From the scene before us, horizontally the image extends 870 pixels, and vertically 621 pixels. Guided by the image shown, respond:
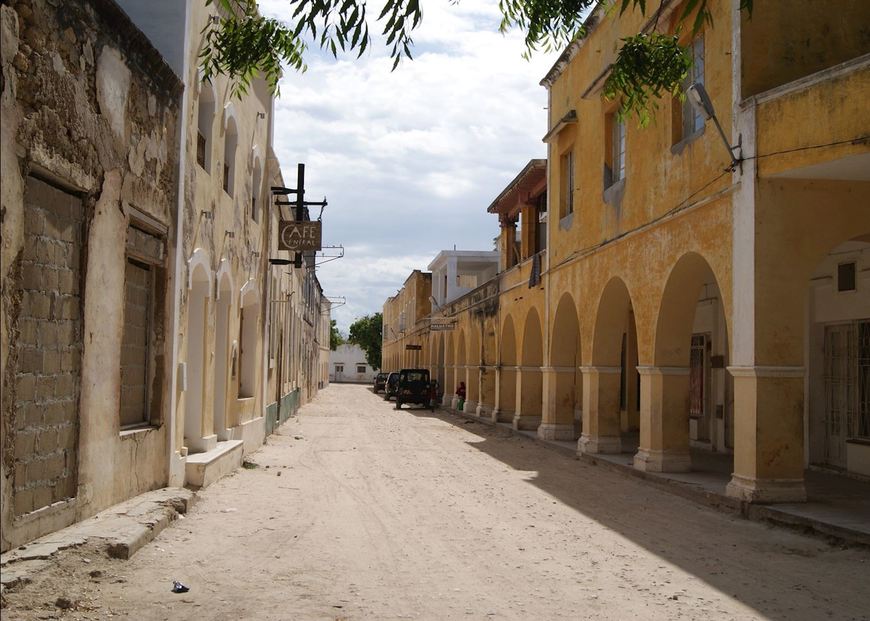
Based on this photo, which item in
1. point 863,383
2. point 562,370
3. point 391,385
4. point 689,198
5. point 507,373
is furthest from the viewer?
point 391,385

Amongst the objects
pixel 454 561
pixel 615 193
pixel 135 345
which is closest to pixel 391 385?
pixel 615 193

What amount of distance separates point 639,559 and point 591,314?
31.9 feet

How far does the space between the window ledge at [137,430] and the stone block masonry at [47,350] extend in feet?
4.55

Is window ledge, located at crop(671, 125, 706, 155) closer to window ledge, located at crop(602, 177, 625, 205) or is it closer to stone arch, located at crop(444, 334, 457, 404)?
window ledge, located at crop(602, 177, 625, 205)

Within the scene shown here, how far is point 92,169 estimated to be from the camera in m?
7.44

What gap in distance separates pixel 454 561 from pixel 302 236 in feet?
36.9

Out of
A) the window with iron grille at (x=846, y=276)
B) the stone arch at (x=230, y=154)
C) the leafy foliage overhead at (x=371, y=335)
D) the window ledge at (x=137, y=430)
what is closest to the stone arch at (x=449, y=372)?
the stone arch at (x=230, y=154)

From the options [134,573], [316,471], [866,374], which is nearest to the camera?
[134,573]

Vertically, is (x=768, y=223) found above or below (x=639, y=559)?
above

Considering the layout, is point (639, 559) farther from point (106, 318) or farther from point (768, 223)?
point (106, 318)

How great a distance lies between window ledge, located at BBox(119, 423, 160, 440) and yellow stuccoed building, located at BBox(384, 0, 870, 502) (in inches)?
275

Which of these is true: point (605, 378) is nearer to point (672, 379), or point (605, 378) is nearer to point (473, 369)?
point (672, 379)

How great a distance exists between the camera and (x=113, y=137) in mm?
7973

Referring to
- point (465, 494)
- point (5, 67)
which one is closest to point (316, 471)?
point (465, 494)
